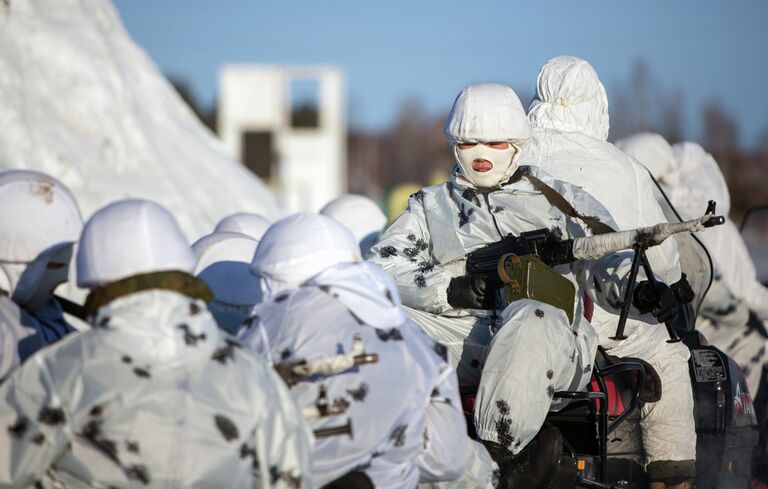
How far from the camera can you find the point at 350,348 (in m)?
3.51

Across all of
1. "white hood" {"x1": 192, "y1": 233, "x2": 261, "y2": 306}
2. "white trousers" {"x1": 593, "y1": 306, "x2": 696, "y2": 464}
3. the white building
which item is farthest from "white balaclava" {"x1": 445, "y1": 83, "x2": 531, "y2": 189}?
the white building

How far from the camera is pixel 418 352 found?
372cm

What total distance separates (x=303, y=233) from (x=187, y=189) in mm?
6832

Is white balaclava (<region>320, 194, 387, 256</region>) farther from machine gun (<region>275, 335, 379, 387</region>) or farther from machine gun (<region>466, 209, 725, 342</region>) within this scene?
machine gun (<region>275, 335, 379, 387</region>)

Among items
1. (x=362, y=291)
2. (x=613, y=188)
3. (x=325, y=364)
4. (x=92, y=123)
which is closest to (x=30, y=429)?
(x=325, y=364)

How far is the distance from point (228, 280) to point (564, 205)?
58.6 inches

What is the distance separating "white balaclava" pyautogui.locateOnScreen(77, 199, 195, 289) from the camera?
3.13m

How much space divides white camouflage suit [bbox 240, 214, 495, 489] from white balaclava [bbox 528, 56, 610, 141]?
221 cm

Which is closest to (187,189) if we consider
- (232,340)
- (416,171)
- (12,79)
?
(12,79)

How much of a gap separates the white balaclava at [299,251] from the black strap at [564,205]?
1.58 metres

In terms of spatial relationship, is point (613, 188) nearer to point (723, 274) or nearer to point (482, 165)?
point (482, 165)

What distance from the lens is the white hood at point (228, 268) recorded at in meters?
4.52

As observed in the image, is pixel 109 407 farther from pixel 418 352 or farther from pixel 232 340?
pixel 418 352

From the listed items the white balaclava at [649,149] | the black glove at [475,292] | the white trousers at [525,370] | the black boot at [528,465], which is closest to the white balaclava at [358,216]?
the white balaclava at [649,149]
